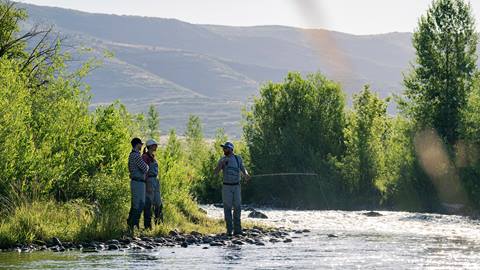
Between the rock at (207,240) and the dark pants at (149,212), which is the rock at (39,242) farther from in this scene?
the rock at (207,240)

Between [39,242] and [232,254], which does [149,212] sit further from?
[232,254]

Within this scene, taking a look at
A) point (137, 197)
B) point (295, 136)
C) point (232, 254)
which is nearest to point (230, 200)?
point (137, 197)

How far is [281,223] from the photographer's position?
32344 millimetres

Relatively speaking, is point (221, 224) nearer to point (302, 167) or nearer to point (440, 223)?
point (440, 223)

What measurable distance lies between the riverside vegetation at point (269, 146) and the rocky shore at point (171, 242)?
0.41 meters

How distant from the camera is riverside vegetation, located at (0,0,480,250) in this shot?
21844 millimetres

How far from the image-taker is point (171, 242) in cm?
2138

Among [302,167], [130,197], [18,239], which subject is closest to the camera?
[18,239]

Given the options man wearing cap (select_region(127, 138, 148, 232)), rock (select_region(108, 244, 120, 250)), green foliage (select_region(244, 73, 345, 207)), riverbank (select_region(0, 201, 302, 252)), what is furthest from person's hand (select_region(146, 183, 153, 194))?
green foliage (select_region(244, 73, 345, 207))

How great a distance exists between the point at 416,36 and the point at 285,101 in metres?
9.78

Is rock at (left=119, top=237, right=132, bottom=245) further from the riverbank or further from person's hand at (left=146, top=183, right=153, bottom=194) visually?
person's hand at (left=146, top=183, right=153, bottom=194)

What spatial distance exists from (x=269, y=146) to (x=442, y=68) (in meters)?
11.8

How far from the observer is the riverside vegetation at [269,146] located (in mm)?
21844

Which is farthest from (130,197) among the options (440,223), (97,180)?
(440,223)
